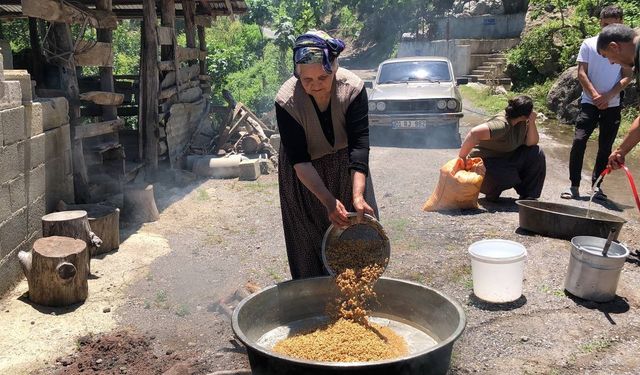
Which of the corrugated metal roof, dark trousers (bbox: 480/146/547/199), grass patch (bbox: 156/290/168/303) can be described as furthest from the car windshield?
grass patch (bbox: 156/290/168/303)

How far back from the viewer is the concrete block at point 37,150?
210 inches

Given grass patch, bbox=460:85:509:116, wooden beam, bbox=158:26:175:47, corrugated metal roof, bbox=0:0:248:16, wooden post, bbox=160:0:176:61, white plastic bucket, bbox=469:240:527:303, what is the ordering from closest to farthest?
white plastic bucket, bbox=469:240:527:303 → wooden beam, bbox=158:26:175:47 → corrugated metal roof, bbox=0:0:248:16 → wooden post, bbox=160:0:176:61 → grass patch, bbox=460:85:509:116

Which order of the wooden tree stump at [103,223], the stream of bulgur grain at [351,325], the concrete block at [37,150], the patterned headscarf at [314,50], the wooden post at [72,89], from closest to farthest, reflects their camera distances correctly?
the stream of bulgur grain at [351,325] → the patterned headscarf at [314,50] → the concrete block at [37,150] → the wooden tree stump at [103,223] → the wooden post at [72,89]

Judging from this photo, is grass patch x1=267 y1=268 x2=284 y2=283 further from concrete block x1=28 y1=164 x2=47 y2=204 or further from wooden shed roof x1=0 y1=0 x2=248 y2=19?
wooden shed roof x1=0 y1=0 x2=248 y2=19

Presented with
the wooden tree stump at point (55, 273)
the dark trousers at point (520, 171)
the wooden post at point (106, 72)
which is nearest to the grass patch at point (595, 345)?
the dark trousers at point (520, 171)

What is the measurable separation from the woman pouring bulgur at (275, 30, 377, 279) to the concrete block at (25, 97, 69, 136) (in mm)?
3040

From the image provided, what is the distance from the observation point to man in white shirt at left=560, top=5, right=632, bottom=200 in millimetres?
6641

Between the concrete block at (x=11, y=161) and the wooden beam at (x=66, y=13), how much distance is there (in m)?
1.37

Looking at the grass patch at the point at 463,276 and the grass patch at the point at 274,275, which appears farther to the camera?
the grass patch at the point at 274,275

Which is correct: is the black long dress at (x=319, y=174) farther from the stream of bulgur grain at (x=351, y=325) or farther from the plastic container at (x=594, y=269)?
the plastic container at (x=594, y=269)

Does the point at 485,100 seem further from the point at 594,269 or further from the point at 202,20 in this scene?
the point at 594,269

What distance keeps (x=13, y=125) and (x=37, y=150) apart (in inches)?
20.6

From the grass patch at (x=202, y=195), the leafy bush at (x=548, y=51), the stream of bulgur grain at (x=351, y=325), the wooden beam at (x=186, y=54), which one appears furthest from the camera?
the leafy bush at (x=548, y=51)

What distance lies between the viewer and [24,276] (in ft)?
17.1
